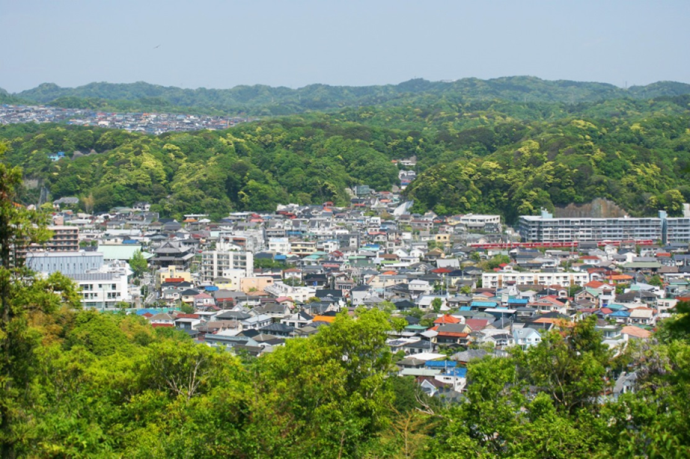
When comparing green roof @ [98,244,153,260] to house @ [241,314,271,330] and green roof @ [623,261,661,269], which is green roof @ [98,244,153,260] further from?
green roof @ [623,261,661,269]

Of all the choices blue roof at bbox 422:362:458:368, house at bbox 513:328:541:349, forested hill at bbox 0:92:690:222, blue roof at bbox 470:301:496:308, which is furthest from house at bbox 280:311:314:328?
forested hill at bbox 0:92:690:222

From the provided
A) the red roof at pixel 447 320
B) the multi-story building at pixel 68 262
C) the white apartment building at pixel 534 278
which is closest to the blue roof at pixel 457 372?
the red roof at pixel 447 320

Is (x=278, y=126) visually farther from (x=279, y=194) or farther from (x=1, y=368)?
(x=1, y=368)

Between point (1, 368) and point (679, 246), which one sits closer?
point (1, 368)

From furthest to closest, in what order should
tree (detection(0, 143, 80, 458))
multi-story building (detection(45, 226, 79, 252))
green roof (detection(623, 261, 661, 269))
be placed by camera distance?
multi-story building (detection(45, 226, 79, 252)) → green roof (detection(623, 261, 661, 269)) → tree (detection(0, 143, 80, 458))

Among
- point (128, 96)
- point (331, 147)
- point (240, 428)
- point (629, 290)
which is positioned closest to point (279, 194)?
point (331, 147)

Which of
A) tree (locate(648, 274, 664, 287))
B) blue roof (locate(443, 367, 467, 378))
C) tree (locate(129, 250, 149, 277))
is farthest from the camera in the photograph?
tree (locate(129, 250, 149, 277))

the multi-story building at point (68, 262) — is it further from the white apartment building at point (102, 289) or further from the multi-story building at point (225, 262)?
the multi-story building at point (225, 262)
